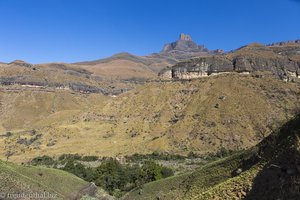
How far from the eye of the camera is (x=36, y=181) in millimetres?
37344

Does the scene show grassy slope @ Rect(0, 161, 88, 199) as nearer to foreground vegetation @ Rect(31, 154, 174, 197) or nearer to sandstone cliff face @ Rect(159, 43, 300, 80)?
foreground vegetation @ Rect(31, 154, 174, 197)

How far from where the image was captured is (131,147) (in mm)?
100812

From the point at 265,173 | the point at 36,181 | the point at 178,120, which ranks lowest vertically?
the point at 178,120

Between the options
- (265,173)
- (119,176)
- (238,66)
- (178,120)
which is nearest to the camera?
(265,173)

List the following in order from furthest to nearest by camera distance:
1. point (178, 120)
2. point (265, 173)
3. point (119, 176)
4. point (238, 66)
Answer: point (238, 66), point (178, 120), point (119, 176), point (265, 173)

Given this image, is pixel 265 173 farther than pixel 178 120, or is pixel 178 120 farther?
pixel 178 120

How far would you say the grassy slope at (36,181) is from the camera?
33219 millimetres

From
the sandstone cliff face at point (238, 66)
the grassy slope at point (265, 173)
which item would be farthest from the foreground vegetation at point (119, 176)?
the sandstone cliff face at point (238, 66)

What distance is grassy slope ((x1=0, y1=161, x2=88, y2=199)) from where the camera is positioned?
33.2 m

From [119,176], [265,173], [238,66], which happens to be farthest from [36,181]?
[238,66]

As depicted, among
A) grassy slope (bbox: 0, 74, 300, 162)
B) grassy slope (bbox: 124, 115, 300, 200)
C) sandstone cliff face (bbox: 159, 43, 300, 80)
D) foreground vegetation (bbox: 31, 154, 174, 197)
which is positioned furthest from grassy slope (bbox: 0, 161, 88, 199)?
sandstone cliff face (bbox: 159, 43, 300, 80)

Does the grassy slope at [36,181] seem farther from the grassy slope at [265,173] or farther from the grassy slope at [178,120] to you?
the grassy slope at [178,120]

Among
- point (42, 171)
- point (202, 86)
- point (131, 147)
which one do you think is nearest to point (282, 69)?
point (202, 86)

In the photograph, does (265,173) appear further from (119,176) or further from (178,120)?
(178,120)
